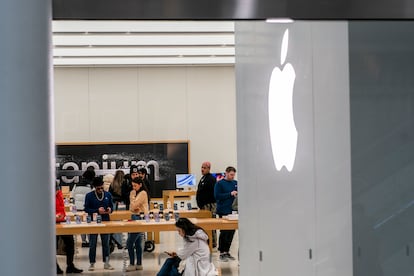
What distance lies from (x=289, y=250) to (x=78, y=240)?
4.60m

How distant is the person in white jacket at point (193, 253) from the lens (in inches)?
317

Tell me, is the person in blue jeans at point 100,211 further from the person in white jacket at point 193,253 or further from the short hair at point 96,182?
the person in white jacket at point 193,253

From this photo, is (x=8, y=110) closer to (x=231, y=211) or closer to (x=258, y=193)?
(x=258, y=193)

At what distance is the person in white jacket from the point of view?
26.5ft

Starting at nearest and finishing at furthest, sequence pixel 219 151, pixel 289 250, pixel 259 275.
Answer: pixel 289 250 < pixel 259 275 < pixel 219 151

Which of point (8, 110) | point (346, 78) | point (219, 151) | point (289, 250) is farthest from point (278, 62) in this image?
point (219, 151)

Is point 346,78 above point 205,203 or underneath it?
above

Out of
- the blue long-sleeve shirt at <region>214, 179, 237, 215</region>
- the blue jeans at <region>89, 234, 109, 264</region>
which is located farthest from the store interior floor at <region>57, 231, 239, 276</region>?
the blue long-sleeve shirt at <region>214, 179, 237, 215</region>

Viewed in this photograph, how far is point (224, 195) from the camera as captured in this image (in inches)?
402

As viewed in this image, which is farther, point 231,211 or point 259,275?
point 231,211

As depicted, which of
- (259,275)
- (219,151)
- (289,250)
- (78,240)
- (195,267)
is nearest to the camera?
(289,250)

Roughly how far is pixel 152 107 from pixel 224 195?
3.08 metres

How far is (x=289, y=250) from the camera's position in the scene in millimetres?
6344

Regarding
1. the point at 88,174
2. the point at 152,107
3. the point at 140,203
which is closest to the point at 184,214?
the point at 140,203
